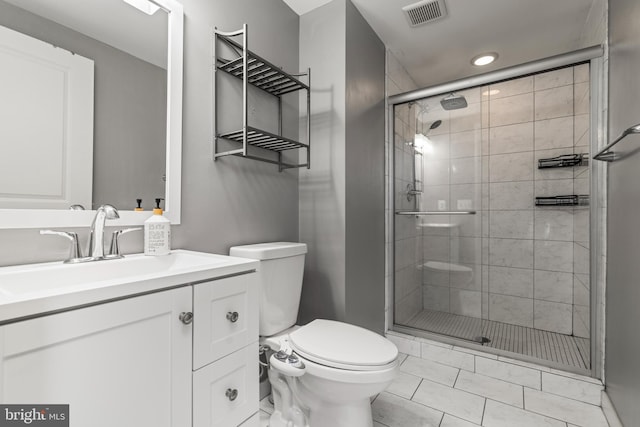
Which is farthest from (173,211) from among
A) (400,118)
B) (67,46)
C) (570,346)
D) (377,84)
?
(570,346)

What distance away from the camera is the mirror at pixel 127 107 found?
93 cm

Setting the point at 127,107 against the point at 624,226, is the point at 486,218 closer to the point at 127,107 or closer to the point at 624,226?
the point at 624,226

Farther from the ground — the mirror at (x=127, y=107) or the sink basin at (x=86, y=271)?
the mirror at (x=127, y=107)

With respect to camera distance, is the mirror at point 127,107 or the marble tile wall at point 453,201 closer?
the mirror at point 127,107

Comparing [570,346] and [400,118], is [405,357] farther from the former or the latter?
[400,118]

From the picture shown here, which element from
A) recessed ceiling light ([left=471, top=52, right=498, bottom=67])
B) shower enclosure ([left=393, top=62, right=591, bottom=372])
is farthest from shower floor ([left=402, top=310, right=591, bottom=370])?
recessed ceiling light ([left=471, top=52, right=498, bottom=67])

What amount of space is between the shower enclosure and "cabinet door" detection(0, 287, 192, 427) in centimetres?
181

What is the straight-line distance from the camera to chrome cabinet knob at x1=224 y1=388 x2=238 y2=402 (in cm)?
94

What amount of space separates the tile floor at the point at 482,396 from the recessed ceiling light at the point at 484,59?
2302mm

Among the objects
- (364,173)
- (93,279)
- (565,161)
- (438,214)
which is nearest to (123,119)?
(93,279)

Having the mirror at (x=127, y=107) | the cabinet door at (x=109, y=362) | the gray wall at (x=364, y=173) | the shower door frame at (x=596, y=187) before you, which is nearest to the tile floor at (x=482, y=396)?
the shower door frame at (x=596, y=187)

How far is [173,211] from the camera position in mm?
1236

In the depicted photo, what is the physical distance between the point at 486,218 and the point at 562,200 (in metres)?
0.54

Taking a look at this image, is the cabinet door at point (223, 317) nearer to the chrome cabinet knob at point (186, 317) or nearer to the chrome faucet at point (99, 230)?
the chrome cabinet knob at point (186, 317)
